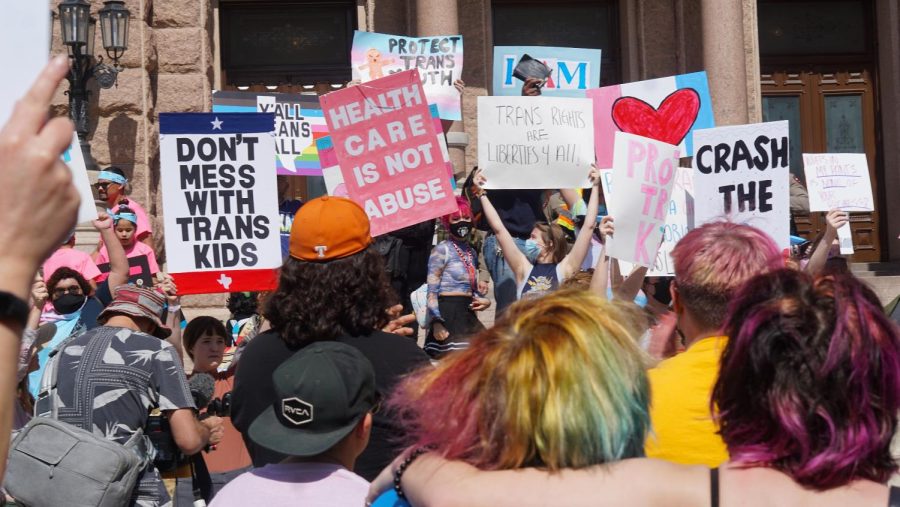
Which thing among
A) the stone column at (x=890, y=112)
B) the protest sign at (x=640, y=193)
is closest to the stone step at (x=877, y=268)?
the stone column at (x=890, y=112)

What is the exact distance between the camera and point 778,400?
243cm

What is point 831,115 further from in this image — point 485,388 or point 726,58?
point 485,388

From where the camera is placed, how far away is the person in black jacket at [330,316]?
371 centimetres

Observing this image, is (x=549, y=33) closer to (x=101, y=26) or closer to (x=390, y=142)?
(x=101, y=26)

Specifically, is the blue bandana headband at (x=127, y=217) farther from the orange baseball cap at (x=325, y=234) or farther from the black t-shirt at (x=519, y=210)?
the orange baseball cap at (x=325, y=234)

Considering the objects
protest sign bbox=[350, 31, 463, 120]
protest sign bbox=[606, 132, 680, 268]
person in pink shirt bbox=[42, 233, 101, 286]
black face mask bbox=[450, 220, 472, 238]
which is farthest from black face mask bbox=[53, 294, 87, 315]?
protest sign bbox=[350, 31, 463, 120]

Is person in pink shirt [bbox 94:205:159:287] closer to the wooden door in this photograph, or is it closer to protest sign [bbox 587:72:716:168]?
protest sign [bbox 587:72:716:168]

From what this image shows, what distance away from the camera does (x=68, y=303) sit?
7000mm

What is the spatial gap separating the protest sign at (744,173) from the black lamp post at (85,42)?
6.80 metres

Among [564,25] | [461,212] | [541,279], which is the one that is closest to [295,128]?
[461,212]

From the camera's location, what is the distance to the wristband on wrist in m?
2.44

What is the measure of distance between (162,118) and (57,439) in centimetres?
317

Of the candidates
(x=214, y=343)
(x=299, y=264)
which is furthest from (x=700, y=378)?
(x=214, y=343)

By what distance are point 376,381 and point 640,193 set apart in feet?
11.7
